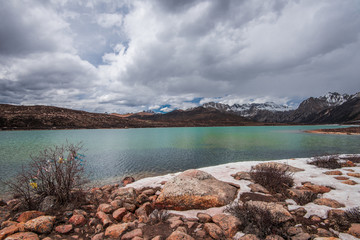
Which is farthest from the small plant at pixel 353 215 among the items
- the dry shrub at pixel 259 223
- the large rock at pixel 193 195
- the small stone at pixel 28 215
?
the small stone at pixel 28 215

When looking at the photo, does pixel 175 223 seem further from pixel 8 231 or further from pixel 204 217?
pixel 8 231

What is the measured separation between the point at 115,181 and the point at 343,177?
14493 millimetres

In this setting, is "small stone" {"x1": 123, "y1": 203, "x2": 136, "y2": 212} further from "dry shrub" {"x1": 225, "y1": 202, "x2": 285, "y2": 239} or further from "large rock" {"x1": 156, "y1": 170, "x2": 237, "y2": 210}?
"dry shrub" {"x1": 225, "y1": 202, "x2": 285, "y2": 239}

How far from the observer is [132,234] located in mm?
4777

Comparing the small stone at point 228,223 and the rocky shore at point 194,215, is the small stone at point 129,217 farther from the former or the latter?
the small stone at point 228,223

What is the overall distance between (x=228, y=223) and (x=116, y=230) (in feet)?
11.0

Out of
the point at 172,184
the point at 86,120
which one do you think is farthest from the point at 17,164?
the point at 86,120

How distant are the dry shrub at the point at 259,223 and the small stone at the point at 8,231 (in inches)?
259

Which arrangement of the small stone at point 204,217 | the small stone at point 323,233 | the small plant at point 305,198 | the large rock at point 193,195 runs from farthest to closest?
the large rock at point 193,195, the small plant at point 305,198, the small stone at point 204,217, the small stone at point 323,233

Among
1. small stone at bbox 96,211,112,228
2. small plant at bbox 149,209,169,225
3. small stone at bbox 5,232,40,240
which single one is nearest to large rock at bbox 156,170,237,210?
small plant at bbox 149,209,169,225

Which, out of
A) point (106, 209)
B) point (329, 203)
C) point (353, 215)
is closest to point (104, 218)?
point (106, 209)

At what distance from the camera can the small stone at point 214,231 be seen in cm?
448

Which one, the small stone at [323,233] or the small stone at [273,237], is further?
the small stone at [323,233]

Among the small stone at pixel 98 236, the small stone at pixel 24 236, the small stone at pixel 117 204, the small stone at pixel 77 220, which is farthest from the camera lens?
the small stone at pixel 117 204
